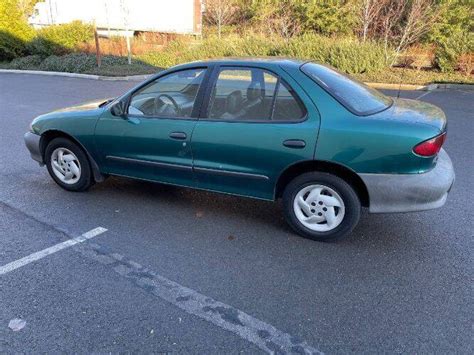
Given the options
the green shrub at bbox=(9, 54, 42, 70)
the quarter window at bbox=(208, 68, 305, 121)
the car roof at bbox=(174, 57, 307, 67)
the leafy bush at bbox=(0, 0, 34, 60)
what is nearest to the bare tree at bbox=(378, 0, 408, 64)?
the car roof at bbox=(174, 57, 307, 67)

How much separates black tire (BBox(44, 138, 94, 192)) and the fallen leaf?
210 centimetres

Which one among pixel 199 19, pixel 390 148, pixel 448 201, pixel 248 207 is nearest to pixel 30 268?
pixel 248 207

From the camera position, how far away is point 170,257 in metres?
3.29

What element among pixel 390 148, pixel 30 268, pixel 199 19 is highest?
pixel 199 19

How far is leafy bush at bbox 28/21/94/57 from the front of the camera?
19.7 m

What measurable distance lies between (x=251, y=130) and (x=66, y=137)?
225 cm

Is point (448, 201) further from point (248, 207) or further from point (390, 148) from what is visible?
point (248, 207)

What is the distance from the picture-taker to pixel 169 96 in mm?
4031

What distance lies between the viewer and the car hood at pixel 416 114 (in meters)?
3.24

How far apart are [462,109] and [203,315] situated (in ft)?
30.2

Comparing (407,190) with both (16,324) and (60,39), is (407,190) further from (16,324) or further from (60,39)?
(60,39)

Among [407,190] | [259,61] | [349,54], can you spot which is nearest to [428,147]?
[407,190]

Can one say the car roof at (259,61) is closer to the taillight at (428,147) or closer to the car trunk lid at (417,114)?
the car trunk lid at (417,114)

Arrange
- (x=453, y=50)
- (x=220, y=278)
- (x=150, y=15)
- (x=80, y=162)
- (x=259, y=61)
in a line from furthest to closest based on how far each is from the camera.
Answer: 1. (x=150, y=15)
2. (x=453, y=50)
3. (x=80, y=162)
4. (x=259, y=61)
5. (x=220, y=278)
